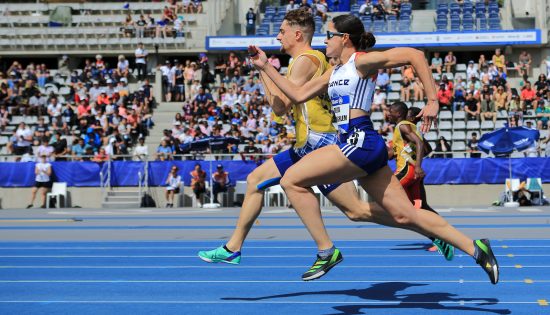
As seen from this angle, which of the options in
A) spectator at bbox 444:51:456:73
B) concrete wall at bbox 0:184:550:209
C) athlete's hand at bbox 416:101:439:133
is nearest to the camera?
athlete's hand at bbox 416:101:439:133

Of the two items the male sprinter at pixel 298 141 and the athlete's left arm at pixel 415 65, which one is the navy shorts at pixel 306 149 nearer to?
the male sprinter at pixel 298 141

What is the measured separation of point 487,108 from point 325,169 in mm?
21890

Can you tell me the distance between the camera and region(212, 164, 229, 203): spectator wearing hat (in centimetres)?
2461

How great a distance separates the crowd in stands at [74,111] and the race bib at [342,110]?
770 inches

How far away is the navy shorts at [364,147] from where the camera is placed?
6609 millimetres

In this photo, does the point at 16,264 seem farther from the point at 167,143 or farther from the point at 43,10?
the point at 43,10

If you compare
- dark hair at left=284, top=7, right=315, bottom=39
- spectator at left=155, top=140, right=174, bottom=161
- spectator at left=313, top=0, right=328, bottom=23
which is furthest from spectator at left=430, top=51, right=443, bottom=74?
dark hair at left=284, top=7, right=315, bottom=39

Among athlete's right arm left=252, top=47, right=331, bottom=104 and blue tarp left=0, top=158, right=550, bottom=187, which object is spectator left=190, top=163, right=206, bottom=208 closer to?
blue tarp left=0, top=158, right=550, bottom=187

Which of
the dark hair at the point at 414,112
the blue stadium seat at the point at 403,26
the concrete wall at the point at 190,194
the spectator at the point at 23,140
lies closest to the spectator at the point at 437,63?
the blue stadium seat at the point at 403,26

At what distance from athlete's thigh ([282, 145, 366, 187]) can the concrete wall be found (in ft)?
58.2

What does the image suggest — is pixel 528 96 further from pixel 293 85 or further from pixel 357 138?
pixel 357 138

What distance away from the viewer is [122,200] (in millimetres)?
25703

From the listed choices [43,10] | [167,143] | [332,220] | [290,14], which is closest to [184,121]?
[167,143]

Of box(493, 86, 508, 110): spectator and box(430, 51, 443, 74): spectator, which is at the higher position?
box(430, 51, 443, 74): spectator
